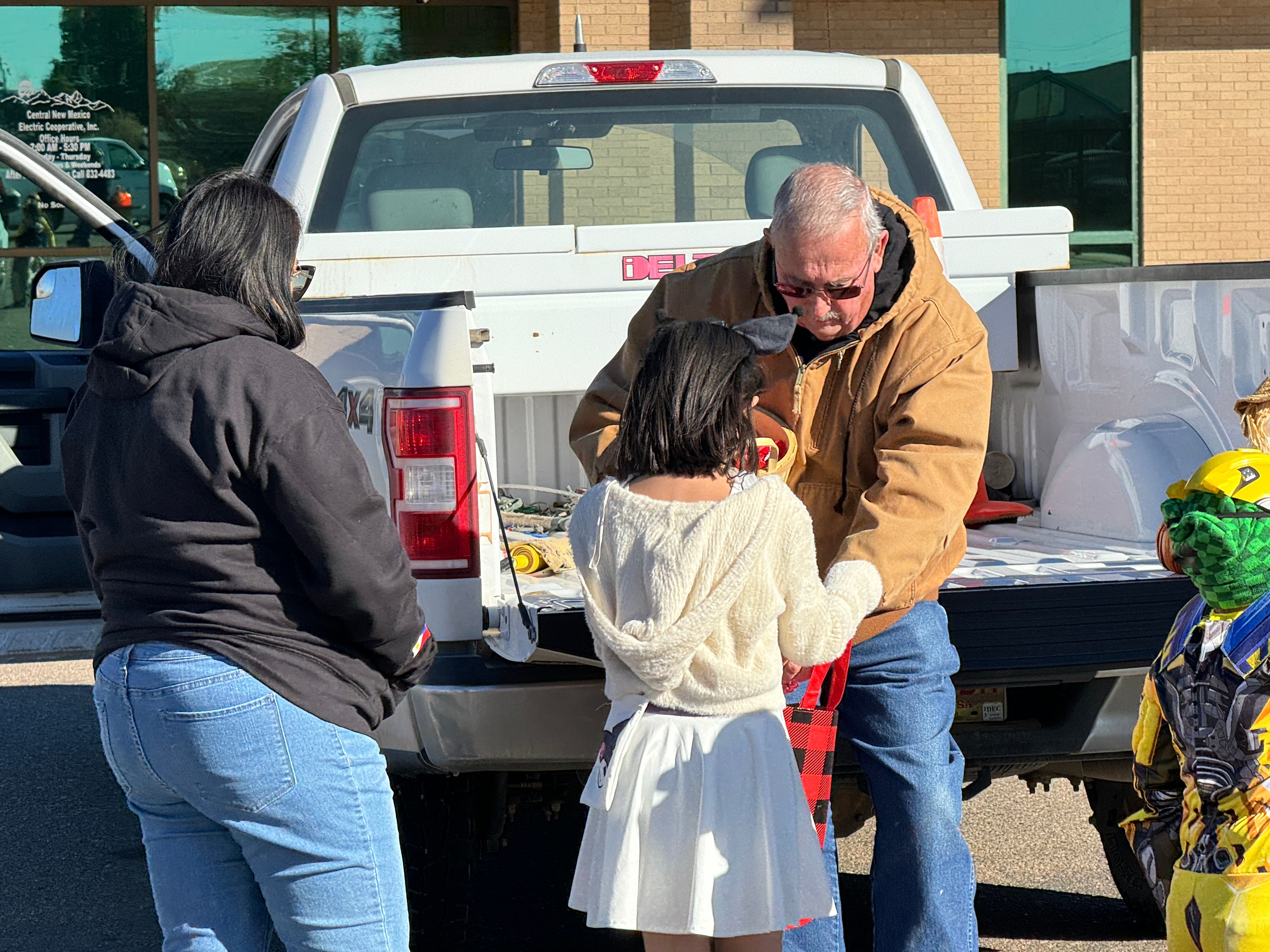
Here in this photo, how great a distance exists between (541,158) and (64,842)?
267 centimetres

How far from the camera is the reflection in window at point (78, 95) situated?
12.2 m

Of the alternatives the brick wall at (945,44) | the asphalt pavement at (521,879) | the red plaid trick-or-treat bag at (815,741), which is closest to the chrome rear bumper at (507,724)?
the red plaid trick-or-treat bag at (815,741)

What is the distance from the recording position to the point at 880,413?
293 centimetres

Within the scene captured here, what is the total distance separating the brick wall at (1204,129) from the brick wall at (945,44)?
4.32ft

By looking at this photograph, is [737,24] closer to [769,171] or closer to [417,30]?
[417,30]

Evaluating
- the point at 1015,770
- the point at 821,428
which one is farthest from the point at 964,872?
the point at 821,428

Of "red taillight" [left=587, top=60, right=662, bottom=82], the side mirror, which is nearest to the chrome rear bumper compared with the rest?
the side mirror

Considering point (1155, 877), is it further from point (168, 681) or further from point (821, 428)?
point (168, 681)

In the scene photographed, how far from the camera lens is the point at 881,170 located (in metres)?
4.92

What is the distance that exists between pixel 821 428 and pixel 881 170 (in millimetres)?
2153

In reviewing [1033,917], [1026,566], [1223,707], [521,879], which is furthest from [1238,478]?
[521,879]

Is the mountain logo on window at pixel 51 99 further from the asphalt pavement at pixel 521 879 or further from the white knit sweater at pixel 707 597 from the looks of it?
the white knit sweater at pixel 707 597

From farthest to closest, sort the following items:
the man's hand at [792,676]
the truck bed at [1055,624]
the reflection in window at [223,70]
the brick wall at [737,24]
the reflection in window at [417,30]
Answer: the reflection in window at [417,30], the reflection in window at [223,70], the brick wall at [737,24], the truck bed at [1055,624], the man's hand at [792,676]

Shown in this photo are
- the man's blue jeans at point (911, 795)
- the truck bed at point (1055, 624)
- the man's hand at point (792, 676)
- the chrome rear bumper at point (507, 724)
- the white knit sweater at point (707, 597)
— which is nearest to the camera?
the white knit sweater at point (707, 597)
